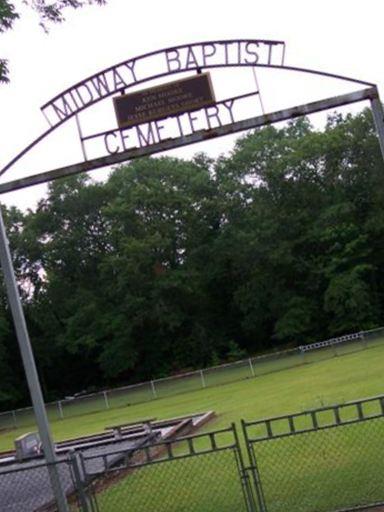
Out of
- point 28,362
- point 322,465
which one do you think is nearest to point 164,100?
point 28,362

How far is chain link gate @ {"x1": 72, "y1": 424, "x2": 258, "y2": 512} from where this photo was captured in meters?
8.34

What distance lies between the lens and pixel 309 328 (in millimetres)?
52688

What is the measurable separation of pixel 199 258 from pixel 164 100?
4824 cm

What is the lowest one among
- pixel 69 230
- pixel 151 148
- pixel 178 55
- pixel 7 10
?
pixel 151 148

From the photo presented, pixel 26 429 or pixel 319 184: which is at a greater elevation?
pixel 319 184

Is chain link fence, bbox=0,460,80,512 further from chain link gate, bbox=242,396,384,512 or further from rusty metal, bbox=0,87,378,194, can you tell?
rusty metal, bbox=0,87,378,194

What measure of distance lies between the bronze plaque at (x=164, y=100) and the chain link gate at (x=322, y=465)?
12.7 ft

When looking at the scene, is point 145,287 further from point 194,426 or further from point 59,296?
Answer: point 194,426

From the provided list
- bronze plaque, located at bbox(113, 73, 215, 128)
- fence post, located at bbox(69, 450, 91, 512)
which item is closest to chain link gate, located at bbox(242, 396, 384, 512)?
fence post, located at bbox(69, 450, 91, 512)

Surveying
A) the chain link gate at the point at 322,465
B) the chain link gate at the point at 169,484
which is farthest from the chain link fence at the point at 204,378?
the chain link gate at the point at 169,484

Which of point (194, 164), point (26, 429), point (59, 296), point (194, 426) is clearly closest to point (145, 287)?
point (59, 296)

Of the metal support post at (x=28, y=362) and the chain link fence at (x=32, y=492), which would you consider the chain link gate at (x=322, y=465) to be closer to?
the metal support post at (x=28, y=362)

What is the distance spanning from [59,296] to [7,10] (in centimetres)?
4938

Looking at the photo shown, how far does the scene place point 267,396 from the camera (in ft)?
76.0
